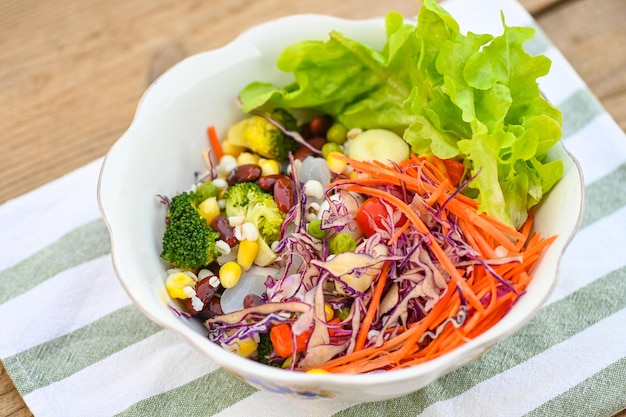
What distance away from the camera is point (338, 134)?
2.55 meters

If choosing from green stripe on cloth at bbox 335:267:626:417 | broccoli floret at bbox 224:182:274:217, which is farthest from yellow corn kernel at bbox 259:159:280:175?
green stripe on cloth at bbox 335:267:626:417

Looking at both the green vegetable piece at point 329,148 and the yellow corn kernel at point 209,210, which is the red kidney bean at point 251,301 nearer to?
the yellow corn kernel at point 209,210

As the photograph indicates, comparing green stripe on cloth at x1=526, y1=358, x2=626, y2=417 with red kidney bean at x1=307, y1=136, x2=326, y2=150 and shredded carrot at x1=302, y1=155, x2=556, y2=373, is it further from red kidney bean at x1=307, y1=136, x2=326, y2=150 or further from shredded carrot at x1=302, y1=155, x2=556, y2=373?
red kidney bean at x1=307, y1=136, x2=326, y2=150

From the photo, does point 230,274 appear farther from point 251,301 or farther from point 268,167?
point 268,167

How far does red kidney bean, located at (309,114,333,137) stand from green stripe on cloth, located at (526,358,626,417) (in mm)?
1225

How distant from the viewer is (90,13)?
3.27 meters

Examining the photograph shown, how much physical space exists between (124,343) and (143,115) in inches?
31.8

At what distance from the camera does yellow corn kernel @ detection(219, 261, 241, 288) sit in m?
2.14

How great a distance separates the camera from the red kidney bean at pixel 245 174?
235 cm

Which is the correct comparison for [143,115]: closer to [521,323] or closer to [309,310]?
[309,310]

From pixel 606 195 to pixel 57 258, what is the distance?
2.15 m

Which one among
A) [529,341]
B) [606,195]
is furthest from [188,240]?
[606,195]

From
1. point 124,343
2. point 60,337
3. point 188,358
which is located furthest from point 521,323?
point 60,337

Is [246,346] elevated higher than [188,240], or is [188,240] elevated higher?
[188,240]
